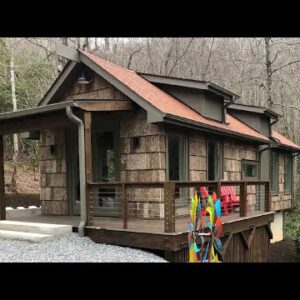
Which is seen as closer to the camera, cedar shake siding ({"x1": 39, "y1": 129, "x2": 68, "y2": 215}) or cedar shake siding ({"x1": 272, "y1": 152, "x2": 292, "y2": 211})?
cedar shake siding ({"x1": 39, "y1": 129, "x2": 68, "y2": 215})

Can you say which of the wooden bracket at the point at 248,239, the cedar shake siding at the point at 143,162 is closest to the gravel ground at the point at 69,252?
the cedar shake siding at the point at 143,162

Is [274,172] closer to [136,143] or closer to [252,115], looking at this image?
[252,115]

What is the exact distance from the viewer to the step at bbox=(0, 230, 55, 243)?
6.06 metres

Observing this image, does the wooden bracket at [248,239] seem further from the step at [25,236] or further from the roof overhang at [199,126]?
the step at [25,236]

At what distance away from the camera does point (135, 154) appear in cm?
779

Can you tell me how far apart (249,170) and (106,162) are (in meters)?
5.03

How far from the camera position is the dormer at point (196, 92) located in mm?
8797

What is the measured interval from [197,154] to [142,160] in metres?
1.53

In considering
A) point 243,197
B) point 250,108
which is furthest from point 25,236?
point 250,108

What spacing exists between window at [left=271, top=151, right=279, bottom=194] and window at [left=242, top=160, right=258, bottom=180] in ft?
4.49

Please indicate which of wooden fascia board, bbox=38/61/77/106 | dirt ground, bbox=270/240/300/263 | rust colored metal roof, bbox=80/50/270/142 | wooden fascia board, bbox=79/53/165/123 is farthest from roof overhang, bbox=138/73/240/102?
dirt ground, bbox=270/240/300/263

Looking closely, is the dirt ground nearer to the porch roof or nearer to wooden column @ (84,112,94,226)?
wooden column @ (84,112,94,226)
